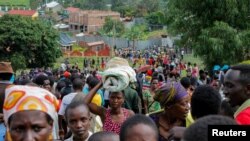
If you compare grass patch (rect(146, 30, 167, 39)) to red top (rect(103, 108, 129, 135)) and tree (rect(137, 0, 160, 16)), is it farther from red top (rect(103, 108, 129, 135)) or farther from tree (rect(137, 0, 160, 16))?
red top (rect(103, 108, 129, 135))

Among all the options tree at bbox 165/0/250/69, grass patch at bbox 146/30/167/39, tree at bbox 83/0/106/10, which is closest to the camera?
tree at bbox 165/0/250/69

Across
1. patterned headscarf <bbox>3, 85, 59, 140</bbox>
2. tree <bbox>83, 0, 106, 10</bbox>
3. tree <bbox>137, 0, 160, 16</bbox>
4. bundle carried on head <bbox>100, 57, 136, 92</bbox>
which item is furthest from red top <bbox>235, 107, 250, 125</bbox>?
tree <bbox>83, 0, 106, 10</bbox>

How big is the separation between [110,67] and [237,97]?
1.57 metres

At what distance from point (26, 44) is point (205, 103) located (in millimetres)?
38357

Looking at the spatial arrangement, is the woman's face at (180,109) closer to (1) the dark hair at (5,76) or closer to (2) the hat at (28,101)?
(1) the dark hair at (5,76)

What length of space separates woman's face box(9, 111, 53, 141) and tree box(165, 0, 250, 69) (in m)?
15.2

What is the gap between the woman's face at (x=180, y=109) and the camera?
5.10 metres

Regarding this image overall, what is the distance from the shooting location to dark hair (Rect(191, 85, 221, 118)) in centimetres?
461

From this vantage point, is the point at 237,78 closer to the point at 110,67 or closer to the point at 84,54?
the point at 110,67

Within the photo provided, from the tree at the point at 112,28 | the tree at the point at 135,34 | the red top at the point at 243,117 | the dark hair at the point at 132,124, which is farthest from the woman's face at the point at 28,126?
the tree at the point at 112,28

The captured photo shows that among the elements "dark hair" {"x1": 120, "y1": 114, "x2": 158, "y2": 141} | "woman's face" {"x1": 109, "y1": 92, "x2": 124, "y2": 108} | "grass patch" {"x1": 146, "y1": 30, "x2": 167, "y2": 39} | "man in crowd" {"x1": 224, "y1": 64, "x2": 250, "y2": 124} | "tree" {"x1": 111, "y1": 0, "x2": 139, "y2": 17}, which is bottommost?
"grass patch" {"x1": 146, "y1": 30, "x2": 167, "y2": 39}

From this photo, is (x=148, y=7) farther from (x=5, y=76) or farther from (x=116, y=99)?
(x=5, y=76)

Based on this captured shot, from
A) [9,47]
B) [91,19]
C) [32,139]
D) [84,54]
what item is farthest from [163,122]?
[91,19]

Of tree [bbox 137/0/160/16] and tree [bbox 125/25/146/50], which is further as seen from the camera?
tree [bbox 137/0/160/16]
